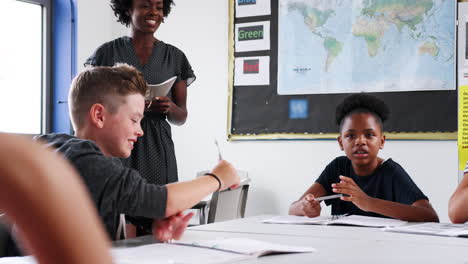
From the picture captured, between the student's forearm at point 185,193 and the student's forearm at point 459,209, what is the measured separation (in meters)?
0.97

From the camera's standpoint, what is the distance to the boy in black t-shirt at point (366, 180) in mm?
2047

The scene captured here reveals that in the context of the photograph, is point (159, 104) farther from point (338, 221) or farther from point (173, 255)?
point (173, 255)

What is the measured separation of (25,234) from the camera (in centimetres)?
15

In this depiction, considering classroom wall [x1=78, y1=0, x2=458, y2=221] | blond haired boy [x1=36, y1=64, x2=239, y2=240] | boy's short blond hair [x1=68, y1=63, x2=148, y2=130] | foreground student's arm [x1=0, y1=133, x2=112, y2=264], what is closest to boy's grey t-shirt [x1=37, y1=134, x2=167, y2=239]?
blond haired boy [x1=36, y1=64, x2=239, y2=240]

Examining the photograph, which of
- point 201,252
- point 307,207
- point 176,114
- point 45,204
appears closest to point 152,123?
point 176,114

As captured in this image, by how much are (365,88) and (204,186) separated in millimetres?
2605

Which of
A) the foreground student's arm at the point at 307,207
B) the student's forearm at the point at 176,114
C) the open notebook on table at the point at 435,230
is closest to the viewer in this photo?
the open notebook on table at the point at 435,230

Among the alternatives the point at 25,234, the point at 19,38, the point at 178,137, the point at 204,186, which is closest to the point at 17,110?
the point at 19,38

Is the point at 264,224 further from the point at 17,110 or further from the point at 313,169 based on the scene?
the point at 17,110

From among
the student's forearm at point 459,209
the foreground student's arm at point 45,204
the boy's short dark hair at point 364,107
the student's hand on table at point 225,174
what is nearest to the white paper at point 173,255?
the student's hand on table at point 225,174

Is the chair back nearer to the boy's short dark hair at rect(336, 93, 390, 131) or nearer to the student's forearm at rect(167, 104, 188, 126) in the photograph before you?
the student's forearm at rect(167, 104, 188, 126)

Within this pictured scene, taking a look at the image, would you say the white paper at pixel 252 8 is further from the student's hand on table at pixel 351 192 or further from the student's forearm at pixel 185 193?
the student's forearm at pixel 185 193

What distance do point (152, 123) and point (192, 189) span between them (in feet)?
3.99

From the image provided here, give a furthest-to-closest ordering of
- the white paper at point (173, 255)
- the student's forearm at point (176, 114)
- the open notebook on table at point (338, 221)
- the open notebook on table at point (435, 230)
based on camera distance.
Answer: the student's forearm at point (176, 114) < the open notebook on table at point (338, 221) < the open notebook on table at point (435, 230) < the white paper at point (173, 255)
